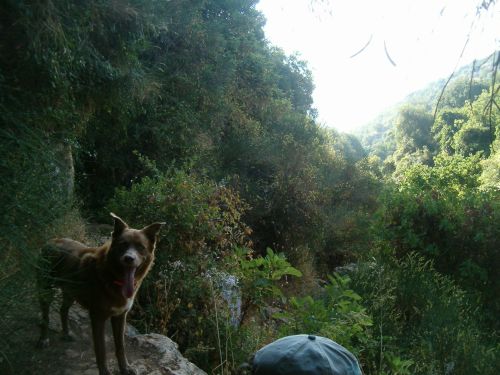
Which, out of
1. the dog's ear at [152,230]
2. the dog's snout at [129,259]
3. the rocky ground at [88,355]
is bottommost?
the rocky ground at [88,355]

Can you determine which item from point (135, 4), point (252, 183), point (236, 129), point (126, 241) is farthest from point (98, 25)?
point (236, 129)

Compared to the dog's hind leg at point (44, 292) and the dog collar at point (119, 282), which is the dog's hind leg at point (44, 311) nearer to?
the dog's hind leg at point (44, 292)

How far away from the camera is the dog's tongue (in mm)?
3699

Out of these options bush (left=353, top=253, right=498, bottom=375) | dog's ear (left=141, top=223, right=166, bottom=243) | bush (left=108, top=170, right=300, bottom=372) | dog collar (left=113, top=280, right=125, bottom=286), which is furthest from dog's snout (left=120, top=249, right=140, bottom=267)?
bush (left=353, top=253, right=498, bottom=375)

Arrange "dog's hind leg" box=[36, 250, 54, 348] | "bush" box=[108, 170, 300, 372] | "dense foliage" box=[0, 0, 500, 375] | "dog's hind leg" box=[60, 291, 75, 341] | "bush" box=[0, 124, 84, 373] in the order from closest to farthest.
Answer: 1. "bush" box=[0, 124, 84, 373]
2. "dog's hind leg" box=[36, 250, 54, 348]
3. "dog's hind leg" box=[60, 291, 75, 341]
4. "dense foliage" box=[0, 0, 500, 375]
5. "bush" box=[108, 170, 300, 372]

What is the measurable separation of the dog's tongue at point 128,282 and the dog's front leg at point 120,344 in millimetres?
453

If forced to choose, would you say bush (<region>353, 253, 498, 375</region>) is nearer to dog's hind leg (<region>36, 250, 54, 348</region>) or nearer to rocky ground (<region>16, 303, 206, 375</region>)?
rocky ground (<region>16, 303, 206, 375</region>)

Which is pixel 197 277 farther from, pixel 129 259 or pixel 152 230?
pixel 129 259

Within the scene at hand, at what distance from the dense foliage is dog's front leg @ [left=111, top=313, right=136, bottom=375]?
739 millimetres

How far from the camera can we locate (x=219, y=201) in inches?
291

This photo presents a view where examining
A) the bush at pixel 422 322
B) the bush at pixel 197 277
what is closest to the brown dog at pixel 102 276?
the bush at pixel 197 277

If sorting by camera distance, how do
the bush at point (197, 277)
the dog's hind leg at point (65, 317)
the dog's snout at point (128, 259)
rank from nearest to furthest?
the dog's snout at point (128, 259) < the dog's hind leg at point (65, 317) < the bush at point (197, 277)

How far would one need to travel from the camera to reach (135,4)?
24.8 ft

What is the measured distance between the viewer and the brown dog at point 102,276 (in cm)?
374
